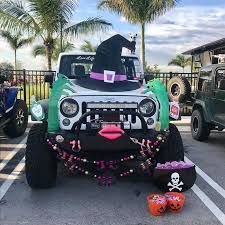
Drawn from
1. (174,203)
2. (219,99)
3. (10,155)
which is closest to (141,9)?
(219,99)

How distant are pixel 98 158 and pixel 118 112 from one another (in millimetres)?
692

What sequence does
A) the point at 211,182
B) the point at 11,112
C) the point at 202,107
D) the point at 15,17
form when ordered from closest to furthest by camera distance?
the point at 211,182 < the point at 202,107 < the point at 11,112 < the point at 15,17

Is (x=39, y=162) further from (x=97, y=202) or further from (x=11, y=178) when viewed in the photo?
(x=11, y=178)

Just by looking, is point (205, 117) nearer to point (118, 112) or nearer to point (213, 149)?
point (213, 149)

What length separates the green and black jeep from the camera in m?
7.82

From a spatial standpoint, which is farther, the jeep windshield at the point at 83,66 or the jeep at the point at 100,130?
the jeep windshield at the point at 83,66

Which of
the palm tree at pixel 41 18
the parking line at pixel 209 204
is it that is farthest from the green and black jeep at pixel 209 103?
the palm tree at pixel 41 18

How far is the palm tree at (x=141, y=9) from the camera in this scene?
63.2 feet

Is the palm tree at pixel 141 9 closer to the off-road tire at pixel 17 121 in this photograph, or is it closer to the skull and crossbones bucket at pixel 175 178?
the off-road tire at pixel 17 121

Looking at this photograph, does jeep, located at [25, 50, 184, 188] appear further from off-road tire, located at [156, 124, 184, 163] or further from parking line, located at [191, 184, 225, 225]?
parking line, located at [191, 184, 225, 225]

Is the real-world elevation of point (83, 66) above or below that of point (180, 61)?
below

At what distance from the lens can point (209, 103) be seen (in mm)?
8305

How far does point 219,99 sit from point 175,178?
10.0 ft

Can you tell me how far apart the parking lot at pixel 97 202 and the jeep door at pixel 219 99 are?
4.30 ft
